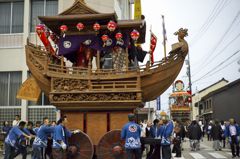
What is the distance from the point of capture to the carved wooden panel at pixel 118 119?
1183cm

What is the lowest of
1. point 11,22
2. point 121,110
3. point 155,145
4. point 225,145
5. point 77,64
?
point 225,145

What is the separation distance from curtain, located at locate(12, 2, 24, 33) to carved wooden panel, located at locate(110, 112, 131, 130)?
11.9 meters

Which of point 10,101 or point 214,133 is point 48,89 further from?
point 214,133

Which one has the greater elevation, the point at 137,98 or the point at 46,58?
the point at 46,58

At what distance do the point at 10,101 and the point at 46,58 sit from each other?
32.2 ft

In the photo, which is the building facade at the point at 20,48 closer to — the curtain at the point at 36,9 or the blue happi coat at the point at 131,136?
the curtain at the point at 36,9

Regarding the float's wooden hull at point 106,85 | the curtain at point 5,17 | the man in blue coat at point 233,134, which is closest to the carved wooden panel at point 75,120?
the float's wooden hull at point 106,85

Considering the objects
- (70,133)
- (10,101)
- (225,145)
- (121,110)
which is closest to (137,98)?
(121,110)

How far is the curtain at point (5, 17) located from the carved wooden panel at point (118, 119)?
1250 cm

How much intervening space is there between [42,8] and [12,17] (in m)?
2.03

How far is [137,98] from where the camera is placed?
1161 cm

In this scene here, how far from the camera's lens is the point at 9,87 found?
2102cm

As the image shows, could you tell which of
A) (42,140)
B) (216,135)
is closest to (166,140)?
(42,140)

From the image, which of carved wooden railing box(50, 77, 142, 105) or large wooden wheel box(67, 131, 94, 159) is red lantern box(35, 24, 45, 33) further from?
large wooden wheel box(67, 131, 94, 159)
